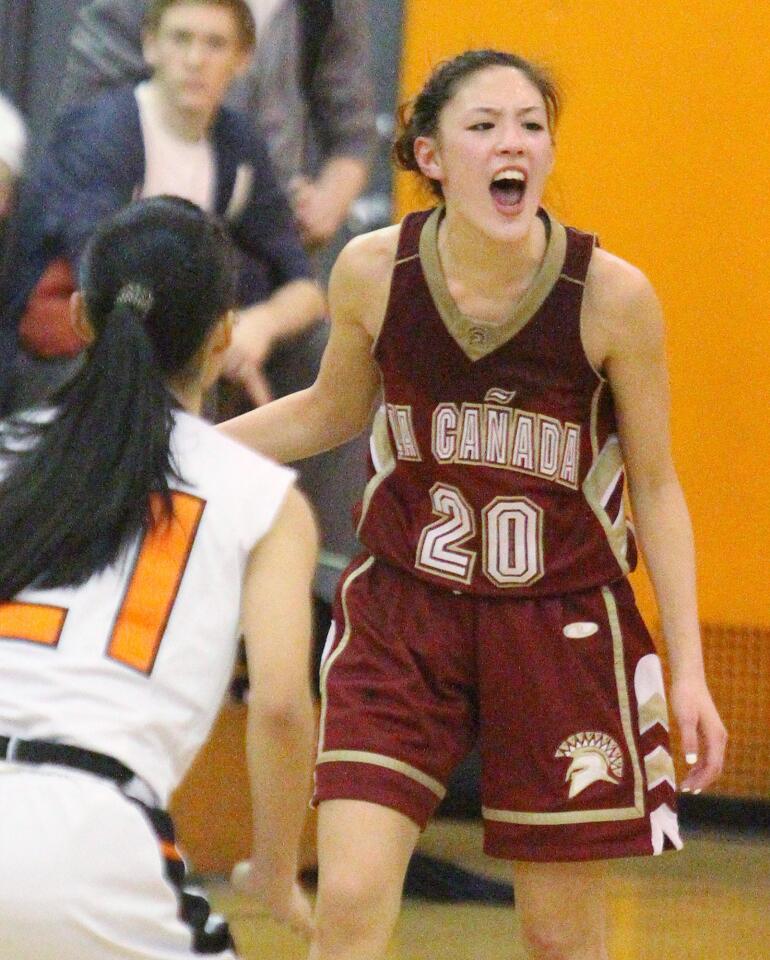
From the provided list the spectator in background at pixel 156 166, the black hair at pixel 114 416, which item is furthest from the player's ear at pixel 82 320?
the spectator in background at pixel 156 166

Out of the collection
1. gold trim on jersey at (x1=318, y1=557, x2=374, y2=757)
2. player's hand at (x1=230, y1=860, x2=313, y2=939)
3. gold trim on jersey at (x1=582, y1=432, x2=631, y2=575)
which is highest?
gold trim on jersey at (x1=582, y1=432, x2=631, y2=575)

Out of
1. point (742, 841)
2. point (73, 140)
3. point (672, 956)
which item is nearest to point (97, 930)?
point (672, 956)

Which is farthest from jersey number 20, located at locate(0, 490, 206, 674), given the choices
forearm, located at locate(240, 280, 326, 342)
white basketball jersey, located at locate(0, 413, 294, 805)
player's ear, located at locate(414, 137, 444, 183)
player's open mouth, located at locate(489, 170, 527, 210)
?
forearm, located at locate(240, 280, 326, 342)

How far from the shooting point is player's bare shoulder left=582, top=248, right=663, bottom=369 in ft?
9.04

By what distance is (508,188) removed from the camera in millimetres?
2869

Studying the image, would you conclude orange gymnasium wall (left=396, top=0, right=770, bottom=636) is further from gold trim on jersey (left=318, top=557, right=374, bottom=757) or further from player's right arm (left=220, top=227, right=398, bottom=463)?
gold trim on jersey (left=318, top=557, right=374, bottom=757)

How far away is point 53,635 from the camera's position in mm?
1979

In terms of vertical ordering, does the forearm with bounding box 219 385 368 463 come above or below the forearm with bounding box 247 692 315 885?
above

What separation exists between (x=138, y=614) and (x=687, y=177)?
339 cm

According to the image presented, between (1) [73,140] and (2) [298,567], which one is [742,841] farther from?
(2) [298,567]

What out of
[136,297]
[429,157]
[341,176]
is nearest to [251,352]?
[341,176]

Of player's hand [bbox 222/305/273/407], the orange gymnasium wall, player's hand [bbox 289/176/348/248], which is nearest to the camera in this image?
player's hand [bbox 222/305/273/407]

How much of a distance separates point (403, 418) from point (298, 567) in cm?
84

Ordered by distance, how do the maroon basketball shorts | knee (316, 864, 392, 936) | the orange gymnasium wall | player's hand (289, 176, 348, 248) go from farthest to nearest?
the orange gymnasium wall
player's hand (289, 176, 348, 248)
the maroon basketball shorts
knee (316, 864, 392, 936)
